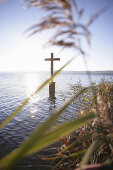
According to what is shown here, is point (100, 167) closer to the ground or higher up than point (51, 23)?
closer to the ground

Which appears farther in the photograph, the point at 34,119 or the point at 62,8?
the point at 34,119

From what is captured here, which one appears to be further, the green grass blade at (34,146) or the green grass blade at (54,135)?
the green grass blade at (54,135)

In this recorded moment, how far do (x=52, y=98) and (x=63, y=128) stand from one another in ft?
42.4

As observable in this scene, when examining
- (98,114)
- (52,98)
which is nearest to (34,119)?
(52,98)

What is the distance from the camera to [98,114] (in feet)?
4.17

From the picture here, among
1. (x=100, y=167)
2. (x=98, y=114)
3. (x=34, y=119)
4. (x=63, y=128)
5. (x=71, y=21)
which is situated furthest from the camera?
(x=34, y=119)

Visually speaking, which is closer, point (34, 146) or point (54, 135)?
point (34, 146)

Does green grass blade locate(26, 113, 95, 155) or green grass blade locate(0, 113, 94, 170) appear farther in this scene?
green grass blade locate(26, 113, 95, 155)

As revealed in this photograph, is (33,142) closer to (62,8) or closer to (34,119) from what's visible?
(62,8)

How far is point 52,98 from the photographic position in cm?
1366

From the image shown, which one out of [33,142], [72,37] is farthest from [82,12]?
[33,142]

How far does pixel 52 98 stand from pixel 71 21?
12845mm

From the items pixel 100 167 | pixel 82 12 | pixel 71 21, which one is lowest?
pixel 100 167

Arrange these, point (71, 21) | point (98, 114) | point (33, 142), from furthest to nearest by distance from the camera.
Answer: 1. point (98, 114)
2. point (71, 21)
3. point (33, 142)
